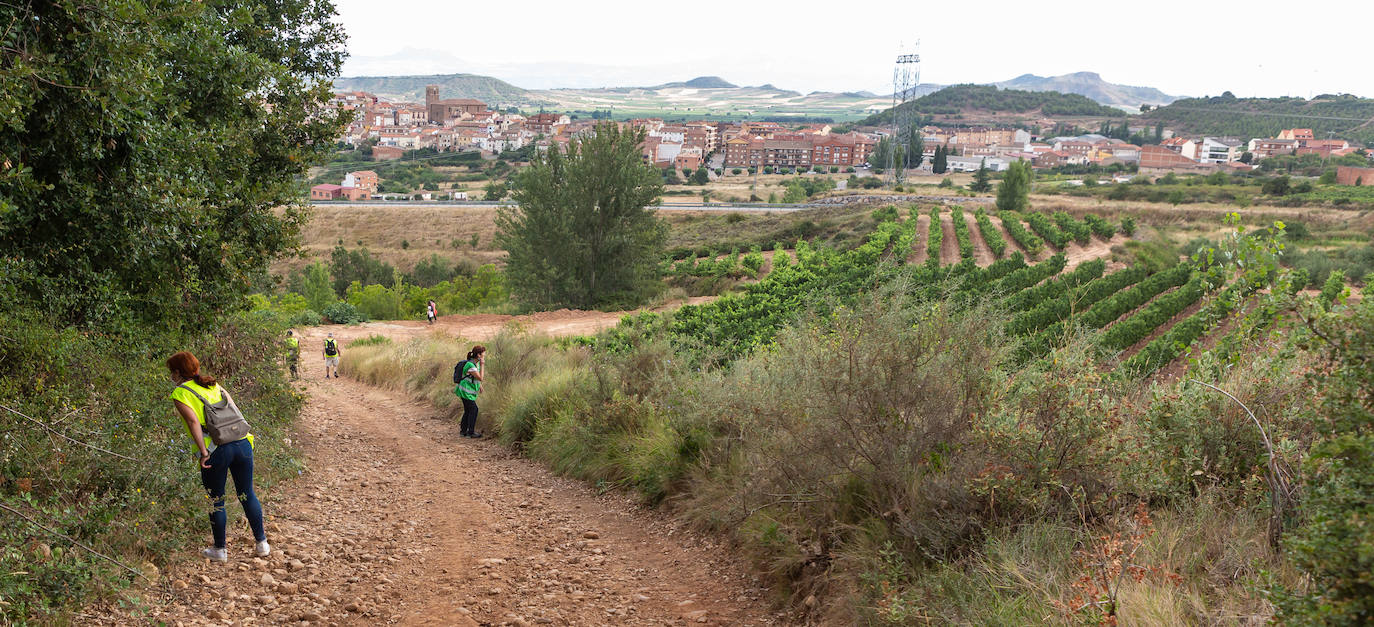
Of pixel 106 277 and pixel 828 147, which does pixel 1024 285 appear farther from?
pixel 828 147

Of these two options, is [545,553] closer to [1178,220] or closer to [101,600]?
[101,600]

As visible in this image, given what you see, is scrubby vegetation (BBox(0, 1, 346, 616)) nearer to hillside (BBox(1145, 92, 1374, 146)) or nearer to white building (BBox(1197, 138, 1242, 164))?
white building (BBox(1197, 138, 1242, 164))

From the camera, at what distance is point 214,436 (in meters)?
4.82

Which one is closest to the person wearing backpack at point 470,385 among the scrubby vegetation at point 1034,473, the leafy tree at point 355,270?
the scrubby vegetation at point 1034,473

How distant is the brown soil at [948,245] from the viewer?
3599 centimetres

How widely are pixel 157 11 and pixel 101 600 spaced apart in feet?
11.4

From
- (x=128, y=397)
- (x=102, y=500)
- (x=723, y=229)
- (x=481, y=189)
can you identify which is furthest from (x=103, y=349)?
(x=481, y=189)

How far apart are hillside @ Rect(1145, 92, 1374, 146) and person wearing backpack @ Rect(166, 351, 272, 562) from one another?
163 meters

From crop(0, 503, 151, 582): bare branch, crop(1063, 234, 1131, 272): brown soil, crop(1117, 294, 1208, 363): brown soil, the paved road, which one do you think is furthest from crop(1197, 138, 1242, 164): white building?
crop(0, 503, 151, 582): bare branch

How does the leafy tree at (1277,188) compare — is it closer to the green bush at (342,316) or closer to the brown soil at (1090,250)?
the brown soil at (1090,250)

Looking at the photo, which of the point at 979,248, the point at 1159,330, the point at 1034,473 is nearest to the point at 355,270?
the point at 979,248

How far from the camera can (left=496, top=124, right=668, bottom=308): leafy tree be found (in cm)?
2881

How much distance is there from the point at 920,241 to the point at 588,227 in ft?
62.7

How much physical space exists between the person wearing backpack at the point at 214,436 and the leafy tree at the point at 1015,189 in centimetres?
5462
